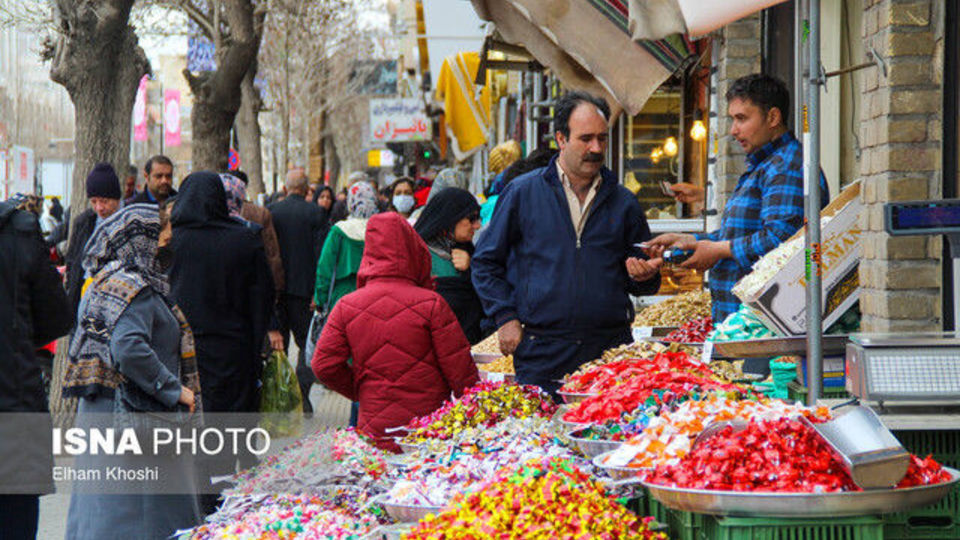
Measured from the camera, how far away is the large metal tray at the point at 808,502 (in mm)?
3273

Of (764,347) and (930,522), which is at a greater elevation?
(764,347)

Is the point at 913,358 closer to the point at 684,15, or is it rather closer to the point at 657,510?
the point at 657,510

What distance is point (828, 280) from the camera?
18.8 ft

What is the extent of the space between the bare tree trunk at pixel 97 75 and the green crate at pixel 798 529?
1115 cm

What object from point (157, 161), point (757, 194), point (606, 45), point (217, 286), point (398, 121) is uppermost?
point (398, 121)

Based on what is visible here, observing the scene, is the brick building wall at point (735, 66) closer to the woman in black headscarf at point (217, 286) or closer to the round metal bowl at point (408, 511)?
the woman in black headscarf at point (217, 286)

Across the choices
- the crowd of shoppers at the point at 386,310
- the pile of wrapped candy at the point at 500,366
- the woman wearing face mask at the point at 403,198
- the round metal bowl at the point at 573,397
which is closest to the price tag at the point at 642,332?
the pile of wrapped candy at the point at 500,366

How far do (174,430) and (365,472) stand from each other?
1424 mm

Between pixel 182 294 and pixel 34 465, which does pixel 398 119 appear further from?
pixel 34 465

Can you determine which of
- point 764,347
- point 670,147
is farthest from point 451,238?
point 670,147

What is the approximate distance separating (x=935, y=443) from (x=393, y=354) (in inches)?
117

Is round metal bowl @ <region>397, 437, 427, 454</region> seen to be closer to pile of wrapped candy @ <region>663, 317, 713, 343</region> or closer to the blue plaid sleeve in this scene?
the blue plaid sleeve

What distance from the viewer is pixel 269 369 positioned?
940cm

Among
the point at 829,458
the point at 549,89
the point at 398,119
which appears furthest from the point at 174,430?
the point at 398,119
